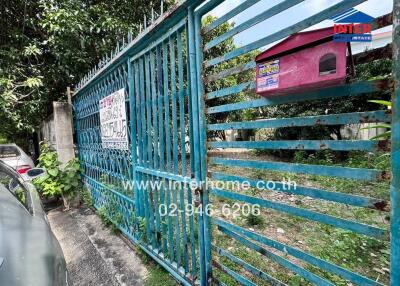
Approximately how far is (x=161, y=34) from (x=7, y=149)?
537 cm

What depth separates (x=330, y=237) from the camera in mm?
2842

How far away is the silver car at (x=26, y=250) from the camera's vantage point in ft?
3.90

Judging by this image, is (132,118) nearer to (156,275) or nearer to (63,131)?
(156,275)

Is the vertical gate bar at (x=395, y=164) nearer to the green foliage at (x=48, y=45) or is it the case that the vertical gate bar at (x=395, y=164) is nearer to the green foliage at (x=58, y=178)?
the green foliage at (x=58, y=178)

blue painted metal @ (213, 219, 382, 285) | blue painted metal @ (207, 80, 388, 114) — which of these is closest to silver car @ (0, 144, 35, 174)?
blue painted metal @ (213, 219, 382, 285)

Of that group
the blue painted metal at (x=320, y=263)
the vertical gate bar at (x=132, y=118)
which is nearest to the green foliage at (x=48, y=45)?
the vertical gate bar at (x=132, y=118)

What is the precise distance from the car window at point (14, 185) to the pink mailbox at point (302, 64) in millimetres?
2190

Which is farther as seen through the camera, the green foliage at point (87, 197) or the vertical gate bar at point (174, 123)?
the green foliage at point (87, 197)

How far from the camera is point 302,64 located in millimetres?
1105

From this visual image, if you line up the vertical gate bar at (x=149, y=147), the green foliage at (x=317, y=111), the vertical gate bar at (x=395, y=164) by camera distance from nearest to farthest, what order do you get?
the vertical gate bar at (x=395, y=164)
the vertical gate bar at (x=149, y=147)
the green foliage at (x=317, y=111)

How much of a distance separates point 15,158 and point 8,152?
14.4 inches

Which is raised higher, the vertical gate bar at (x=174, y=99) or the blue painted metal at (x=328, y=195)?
the vertical gate bar at (x=174, y=99)

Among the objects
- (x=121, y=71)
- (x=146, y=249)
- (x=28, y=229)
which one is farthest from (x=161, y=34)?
(x=146, y=249)

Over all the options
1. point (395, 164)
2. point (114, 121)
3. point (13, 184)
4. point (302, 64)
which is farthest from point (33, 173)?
point (395, 164)
